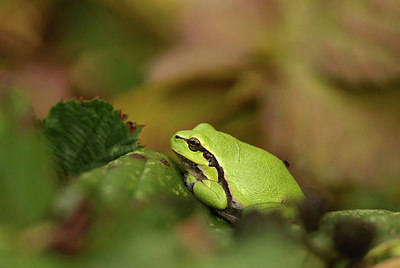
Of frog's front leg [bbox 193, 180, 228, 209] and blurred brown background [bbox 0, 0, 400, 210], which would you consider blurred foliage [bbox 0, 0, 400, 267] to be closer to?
blurred brown background [bbox 0, 0, 400, 210]

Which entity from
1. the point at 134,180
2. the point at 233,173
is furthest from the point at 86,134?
the point at 233,173

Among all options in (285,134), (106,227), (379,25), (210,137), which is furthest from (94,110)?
(379,25)

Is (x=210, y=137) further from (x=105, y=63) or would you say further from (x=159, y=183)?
(x=105, y=63)

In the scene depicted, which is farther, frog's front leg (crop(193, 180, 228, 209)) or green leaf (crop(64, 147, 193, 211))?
frog's front leg (crop(193, 180, 228, 209))

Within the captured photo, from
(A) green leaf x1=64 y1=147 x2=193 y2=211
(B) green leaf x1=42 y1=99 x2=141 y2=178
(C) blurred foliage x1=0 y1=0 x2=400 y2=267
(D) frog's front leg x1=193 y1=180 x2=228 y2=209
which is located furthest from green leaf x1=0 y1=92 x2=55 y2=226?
(C) blurred foliage x1=0 y1=0 x2=400 y2=267

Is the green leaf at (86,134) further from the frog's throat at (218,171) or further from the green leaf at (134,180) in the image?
the frog's throat at (218,171)

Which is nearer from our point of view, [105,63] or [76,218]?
[76,218]
